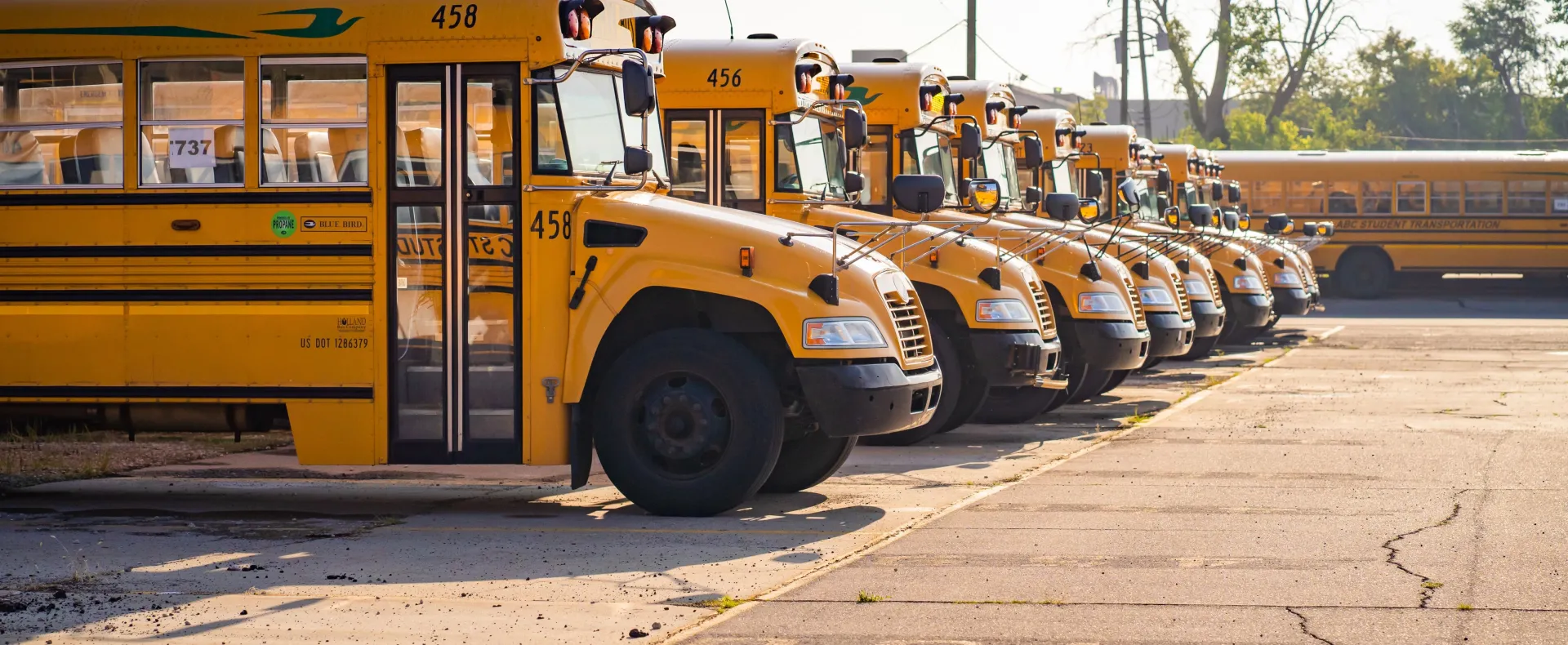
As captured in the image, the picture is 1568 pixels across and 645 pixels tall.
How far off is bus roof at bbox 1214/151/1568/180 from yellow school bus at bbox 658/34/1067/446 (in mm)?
23717

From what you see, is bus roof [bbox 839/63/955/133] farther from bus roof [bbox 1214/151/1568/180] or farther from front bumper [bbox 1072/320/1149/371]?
bus roof [bbox 1214/151/1568/180]

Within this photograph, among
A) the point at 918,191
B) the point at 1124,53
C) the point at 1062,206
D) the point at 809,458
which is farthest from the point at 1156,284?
the point at 1124,53

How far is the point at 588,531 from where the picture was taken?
9141 mm

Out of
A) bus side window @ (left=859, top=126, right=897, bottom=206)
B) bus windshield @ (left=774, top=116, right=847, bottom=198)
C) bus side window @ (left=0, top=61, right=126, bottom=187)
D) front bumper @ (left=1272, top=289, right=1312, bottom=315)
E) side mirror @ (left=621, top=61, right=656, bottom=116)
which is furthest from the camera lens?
front bumper @ (left=1272, top=289, right=1312, bottom=315)

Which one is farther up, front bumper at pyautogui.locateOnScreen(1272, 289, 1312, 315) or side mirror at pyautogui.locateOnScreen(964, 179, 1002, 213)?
side mirror at pyautogui.locateOnScreen(964, 179, 1002, 213)

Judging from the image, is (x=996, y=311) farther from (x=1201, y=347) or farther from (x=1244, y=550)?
(x=1201, y=347)

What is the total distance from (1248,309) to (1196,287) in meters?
2.87

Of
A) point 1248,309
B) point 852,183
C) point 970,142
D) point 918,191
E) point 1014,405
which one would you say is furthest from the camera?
point 1248,309

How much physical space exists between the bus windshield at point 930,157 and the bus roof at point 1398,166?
21353mm

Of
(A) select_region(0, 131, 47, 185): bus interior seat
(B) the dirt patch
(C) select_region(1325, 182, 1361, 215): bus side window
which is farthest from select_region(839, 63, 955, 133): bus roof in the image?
(C) select_region(1325, 182, 1361, 215): bus side window

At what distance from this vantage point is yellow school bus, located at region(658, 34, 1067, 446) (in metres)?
12.6

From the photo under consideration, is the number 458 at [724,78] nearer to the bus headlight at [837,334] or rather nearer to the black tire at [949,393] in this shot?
the black tire at [949,393]

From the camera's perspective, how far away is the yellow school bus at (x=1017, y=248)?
47.6ft

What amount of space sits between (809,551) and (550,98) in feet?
8.75
